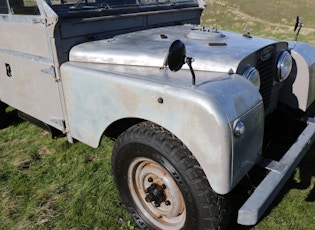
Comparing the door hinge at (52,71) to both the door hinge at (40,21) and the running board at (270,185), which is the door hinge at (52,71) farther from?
the running board at (270,185)

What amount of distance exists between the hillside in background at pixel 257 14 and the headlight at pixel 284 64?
42.2 ft

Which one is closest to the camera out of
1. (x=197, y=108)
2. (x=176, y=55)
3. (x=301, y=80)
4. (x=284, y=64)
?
(x=197, y=108)

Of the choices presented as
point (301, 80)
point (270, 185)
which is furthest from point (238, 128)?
point (301, 80)

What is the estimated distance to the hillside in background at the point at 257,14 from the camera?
15.9m

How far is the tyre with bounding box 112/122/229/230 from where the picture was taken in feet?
6.11

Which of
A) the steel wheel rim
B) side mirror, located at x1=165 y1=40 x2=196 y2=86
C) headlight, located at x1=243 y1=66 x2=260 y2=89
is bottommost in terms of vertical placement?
the steel wheel rim

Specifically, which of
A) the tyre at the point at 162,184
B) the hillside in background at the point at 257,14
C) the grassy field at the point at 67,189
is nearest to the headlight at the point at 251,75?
the tyre at the point at 162,184

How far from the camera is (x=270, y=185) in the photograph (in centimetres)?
187

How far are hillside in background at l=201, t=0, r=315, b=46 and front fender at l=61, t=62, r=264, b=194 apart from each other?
1367cm

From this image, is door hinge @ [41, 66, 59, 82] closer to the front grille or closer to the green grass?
the green grass

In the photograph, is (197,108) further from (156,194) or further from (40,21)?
(40,21)

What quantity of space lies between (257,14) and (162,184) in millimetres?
19220

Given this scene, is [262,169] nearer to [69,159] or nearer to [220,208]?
[220,208]

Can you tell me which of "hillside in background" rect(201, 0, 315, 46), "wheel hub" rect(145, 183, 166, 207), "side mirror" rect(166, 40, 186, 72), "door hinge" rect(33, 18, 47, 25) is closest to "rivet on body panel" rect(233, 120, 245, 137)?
"side mirror" rect(166, 40, 186, 72)
